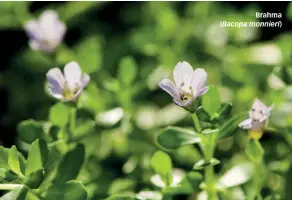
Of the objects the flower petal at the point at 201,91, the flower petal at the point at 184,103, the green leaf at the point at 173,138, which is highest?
the flower petal at the point at 201,91

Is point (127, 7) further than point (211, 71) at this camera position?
Yes

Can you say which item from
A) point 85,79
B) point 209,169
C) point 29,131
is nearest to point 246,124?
point 209,169

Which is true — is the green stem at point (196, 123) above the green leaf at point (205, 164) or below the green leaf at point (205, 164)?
above

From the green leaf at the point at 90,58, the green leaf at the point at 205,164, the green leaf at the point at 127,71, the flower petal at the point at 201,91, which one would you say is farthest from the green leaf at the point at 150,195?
the green leaf at the point at 90,58

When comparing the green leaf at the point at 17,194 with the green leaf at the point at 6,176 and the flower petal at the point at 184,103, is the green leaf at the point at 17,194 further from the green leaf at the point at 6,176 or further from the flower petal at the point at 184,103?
the flower petal at the point at 184,103

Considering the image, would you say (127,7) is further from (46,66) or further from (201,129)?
(201,129)

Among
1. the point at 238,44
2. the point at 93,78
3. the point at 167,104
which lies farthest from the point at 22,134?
the point at 238,44

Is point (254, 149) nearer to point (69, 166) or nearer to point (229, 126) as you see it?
point (229, 126)
